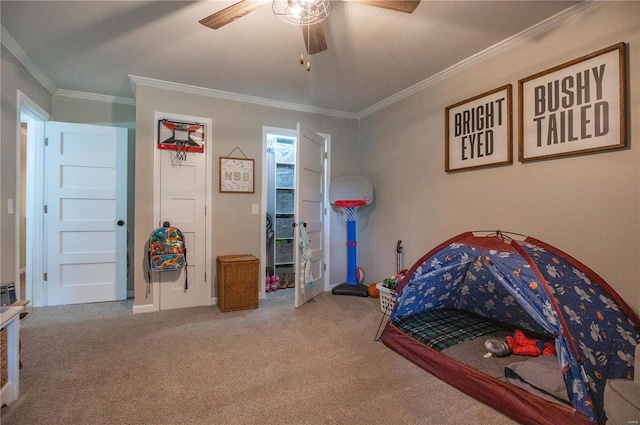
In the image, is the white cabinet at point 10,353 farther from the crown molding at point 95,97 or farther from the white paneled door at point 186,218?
the crown molding at point 95,97

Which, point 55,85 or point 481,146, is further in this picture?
point 55,85

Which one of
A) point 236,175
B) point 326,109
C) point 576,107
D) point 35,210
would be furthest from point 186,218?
point 576,107

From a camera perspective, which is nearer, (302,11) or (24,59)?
(302,11)

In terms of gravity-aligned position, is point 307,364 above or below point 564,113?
below

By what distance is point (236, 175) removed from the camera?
11.8 ft

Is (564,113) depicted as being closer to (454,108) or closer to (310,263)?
(454,108)

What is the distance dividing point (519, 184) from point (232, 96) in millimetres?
3036

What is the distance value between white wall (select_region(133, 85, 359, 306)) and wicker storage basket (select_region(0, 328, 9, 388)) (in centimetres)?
151

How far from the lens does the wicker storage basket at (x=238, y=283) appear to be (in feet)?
10.6

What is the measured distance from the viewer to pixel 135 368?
2.07m

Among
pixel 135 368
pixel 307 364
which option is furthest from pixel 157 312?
pixel 307 364

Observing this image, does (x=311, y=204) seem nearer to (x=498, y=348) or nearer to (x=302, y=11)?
(x=302, y=11)

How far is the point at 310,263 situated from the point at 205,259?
1184mm

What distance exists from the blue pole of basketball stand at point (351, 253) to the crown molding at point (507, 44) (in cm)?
162
